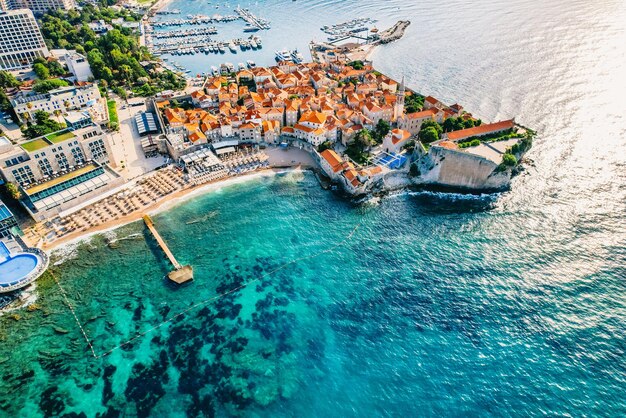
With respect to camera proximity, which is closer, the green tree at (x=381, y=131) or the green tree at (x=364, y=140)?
the green tree at (x=364, y=140)

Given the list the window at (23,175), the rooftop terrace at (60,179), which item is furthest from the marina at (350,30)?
the window at (23,175)

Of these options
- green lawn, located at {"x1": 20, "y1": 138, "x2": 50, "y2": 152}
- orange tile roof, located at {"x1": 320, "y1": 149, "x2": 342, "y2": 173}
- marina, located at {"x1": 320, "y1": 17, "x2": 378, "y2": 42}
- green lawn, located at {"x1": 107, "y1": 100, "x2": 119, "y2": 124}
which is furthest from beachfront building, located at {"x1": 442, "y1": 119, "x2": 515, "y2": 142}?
marina, located at {"x1": 320, "y1": 17, "x2": 378, "y2": 42}

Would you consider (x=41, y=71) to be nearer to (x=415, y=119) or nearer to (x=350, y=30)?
(x=415, y=119)

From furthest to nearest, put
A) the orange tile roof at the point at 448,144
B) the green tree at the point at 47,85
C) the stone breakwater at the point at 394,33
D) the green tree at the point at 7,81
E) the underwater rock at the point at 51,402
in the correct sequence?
the stone breakwater at the point at 394,33 < the green tree at the point at 7,81 < the green tree at the point at 47,85 < the orange tile roof at the point at 448,144 < the underwater rock at the point at 51,402

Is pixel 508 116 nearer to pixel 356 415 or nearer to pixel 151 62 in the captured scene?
pixel 356 415

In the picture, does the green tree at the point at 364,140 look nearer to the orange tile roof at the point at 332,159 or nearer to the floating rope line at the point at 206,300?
the orange tile roof at the point at 332,159
